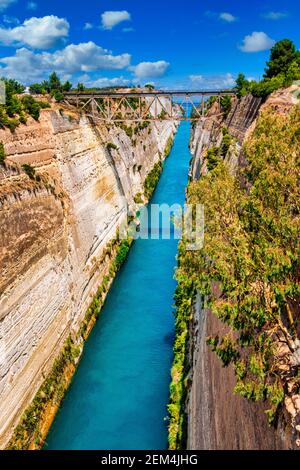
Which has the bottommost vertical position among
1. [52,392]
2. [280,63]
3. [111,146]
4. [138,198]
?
[52,392]

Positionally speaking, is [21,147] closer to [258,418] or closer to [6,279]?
[6,279]

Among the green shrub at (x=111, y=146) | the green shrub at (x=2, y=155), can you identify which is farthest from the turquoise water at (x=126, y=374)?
the green shrub at (x=2, y=155)

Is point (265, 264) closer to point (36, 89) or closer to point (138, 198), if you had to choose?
point (36, 89)

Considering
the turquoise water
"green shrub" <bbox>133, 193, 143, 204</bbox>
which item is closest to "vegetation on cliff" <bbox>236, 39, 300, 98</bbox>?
"green shrub" <bbox>133, 193, 143, 204</bbox>

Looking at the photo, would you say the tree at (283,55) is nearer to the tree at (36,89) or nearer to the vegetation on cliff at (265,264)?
the tree at (36,89)

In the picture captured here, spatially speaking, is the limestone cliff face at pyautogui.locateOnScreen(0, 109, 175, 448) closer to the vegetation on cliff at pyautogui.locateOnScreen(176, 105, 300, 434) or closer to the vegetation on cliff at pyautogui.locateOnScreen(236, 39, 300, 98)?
the vegetation on cliff at pyautogui.locateOnScreen(176, 105, 300, 434)

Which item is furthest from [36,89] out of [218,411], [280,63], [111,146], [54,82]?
[218,411]
